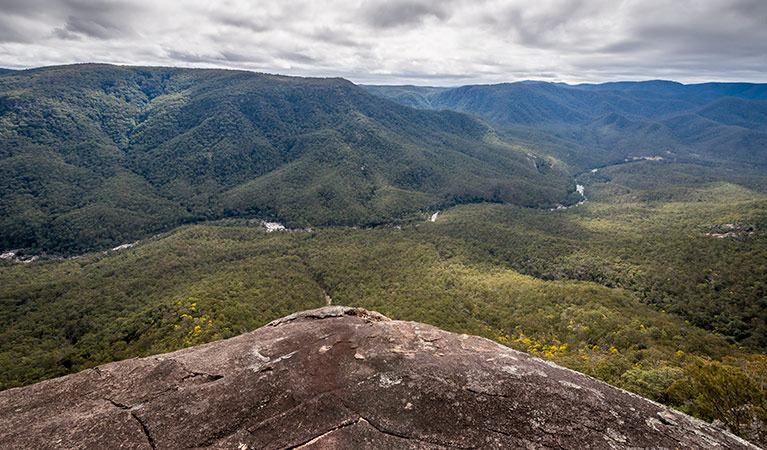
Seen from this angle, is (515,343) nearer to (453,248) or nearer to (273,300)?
(273,300)

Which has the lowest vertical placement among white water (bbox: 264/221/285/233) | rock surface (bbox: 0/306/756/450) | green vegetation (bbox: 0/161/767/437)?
white water (bbox: 264/221/285/233)

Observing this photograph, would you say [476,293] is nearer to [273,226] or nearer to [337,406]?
[337,406]

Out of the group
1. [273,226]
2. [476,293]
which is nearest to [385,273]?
[476,293]

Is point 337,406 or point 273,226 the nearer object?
point 337,406

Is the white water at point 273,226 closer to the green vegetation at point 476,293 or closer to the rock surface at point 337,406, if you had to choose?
the green vegetation at point 476,293

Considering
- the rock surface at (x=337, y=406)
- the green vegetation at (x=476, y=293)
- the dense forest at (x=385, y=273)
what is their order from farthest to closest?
1. the dense forest at (x=385, y=273)
2. the green vegetation at (x=476, y=293)
3. the rock surface at (x=337, y=406)

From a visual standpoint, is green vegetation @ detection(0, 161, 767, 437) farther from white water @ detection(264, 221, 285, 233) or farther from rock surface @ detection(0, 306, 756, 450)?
white water @ detection(264, 221, 285, 233)

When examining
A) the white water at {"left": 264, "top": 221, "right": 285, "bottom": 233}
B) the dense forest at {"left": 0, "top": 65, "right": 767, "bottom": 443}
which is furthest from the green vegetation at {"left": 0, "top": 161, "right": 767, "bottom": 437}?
the white water at {"left": 264, "top": 221, "right": 285, "bottom": 233}

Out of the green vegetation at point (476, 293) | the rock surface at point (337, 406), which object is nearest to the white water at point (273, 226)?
the green vegetation at point (476, 293)

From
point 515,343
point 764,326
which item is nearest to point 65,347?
point 515,343

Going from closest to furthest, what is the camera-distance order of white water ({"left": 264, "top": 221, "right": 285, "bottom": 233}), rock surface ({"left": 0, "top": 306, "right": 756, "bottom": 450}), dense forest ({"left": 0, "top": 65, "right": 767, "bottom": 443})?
1. rock surface ({"left": 0, "top": 306, "right": 756, "bottom": 450})
2. dense forest ({"left": 0, "top": 65, "right": 767, "bottom": 443})
3. white water ({"left": 264, "top": 221, "right": 285, "bottom": 233})
